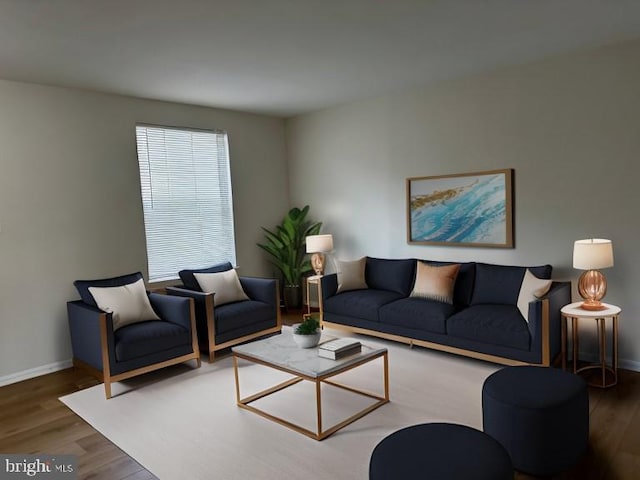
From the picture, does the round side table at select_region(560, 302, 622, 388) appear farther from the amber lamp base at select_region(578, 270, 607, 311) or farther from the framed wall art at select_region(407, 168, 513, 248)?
the framed wall art at select_region(407, 168, 513, 248)

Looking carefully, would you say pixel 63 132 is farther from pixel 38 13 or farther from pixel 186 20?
pixel 186 20

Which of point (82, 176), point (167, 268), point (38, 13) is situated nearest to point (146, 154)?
point (82, 176)

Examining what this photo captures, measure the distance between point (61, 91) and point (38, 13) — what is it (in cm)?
181

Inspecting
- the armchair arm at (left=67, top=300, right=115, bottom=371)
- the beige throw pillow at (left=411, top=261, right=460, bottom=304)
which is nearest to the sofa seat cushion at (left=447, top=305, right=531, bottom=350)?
the beige throw pillow at (left=411, top=261, right=460, bottom=304)

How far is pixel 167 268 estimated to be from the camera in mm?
5086

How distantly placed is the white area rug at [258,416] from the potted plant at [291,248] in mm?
1880

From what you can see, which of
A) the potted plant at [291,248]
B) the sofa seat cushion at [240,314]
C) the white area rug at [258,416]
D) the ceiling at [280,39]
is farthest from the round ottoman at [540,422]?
the potted plant at [291,248]

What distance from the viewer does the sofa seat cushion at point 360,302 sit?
14.9ft

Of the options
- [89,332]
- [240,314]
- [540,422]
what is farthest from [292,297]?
[540,422]

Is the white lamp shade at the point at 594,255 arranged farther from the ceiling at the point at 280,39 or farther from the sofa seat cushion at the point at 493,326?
the ceiling at the point at 280,39

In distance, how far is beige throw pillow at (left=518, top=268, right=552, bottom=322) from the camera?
3.56 meters

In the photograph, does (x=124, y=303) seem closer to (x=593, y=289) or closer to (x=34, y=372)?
(x=34, y=372)

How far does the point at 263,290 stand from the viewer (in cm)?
481

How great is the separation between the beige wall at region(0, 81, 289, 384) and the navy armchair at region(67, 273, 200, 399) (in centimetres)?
31
